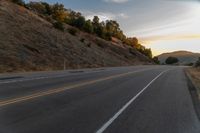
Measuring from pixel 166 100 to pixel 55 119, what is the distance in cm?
650

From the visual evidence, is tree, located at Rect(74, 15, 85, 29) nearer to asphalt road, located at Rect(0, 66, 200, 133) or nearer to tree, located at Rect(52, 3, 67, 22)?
tree, located at Rect(52, 3, 67, 22)

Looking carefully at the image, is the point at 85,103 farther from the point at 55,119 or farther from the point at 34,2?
the point at 34,2

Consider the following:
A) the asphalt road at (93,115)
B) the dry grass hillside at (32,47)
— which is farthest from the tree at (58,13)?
the asphalt road at (93,115)

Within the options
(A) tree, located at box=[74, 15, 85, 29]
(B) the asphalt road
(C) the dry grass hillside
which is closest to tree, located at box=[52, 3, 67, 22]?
(A) tree, located at box=[74, 15, 85, 29]

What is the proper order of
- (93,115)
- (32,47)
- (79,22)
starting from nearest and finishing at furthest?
(93,115) < (32,47) < (79,22)

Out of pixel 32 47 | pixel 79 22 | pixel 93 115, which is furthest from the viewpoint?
pixel 79 22

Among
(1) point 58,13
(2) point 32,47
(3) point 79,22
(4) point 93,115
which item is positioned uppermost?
(1) point 58,13

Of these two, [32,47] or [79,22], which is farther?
[79,22]

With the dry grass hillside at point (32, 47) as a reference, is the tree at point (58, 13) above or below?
above

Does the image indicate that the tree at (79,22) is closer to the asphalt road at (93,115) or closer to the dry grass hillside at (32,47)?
the dry grass hillside at (32,47)

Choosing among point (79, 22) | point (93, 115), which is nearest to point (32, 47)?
point (93, 115)

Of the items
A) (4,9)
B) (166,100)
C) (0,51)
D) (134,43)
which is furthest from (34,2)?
(166,100)

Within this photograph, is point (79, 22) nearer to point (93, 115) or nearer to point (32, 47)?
point (32, 47)

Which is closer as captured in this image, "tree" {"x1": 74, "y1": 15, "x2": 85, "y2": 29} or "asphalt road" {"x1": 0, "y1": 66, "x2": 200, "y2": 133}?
"asphalt road" {"x1": 0, "y1": 66, "x2": 200, "y2": 133}
